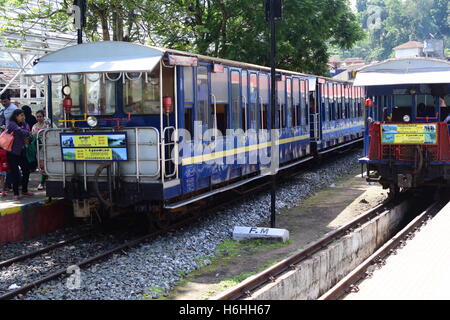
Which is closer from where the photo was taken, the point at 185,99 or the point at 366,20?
the point at 185,99

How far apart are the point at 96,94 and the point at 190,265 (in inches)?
142

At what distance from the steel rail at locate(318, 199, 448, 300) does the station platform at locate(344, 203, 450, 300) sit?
0.17m

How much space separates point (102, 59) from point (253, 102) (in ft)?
→ 14.3

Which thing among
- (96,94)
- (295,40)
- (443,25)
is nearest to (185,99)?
(96,94)

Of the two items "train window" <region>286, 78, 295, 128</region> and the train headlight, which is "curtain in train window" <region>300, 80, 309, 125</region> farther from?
the train headlight

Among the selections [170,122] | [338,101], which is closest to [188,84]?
[170,122]

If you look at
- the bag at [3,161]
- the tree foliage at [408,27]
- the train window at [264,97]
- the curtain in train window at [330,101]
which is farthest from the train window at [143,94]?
the tree foliage at [408,27]

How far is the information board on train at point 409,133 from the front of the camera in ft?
39.8

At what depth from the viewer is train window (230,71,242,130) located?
11.5 meters

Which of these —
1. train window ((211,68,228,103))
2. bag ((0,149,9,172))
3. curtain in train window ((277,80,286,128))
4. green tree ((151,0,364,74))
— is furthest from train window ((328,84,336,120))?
bag ((0,149,9,172))

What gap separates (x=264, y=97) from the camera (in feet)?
44.1

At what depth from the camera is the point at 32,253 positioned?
8719 mm

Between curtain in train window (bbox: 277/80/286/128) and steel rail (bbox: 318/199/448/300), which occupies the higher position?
curtain in train window (bbox: 277/80/286/128)

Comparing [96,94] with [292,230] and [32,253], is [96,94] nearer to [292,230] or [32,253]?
[32,253]
